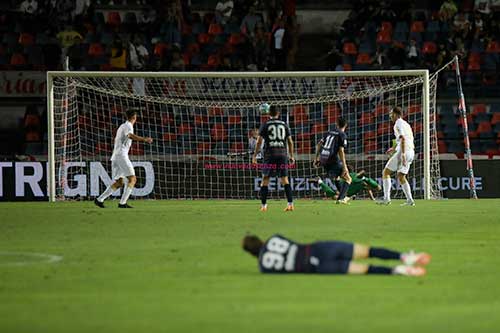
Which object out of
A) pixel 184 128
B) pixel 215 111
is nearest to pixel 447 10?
pixel 215 111

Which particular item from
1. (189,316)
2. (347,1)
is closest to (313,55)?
(347,1)

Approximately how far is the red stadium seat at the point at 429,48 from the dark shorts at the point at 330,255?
2463cm

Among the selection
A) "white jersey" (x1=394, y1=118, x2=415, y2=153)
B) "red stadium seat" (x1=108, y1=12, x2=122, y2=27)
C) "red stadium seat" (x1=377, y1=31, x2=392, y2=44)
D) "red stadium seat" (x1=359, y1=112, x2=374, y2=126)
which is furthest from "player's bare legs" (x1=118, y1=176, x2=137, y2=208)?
"red stadium seat" (x1=377, y1=31, x2=392, y2=44)

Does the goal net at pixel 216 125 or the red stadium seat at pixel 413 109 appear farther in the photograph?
the red stadium seat at pixel 413 109

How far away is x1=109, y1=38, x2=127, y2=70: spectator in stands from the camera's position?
3294 centimetres

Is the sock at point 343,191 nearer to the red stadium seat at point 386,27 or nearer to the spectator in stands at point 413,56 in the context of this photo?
the spectator in stands at point 413,56

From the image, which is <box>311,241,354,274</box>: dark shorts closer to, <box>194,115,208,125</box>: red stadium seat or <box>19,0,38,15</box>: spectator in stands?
<box>194,115,208,125</box>: red stadium seat

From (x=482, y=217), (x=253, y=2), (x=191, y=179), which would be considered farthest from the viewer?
(x=253, y=2)

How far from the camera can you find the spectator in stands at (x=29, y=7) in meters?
35.5

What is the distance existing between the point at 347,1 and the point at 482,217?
18.5m

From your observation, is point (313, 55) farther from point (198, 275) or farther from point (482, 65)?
point (198, 275)

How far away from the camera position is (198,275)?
10.8 m

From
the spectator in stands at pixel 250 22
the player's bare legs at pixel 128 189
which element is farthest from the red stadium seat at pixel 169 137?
the player's bare legs at pixel 128 189

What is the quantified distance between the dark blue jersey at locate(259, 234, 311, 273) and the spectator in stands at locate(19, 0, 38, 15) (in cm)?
2659
